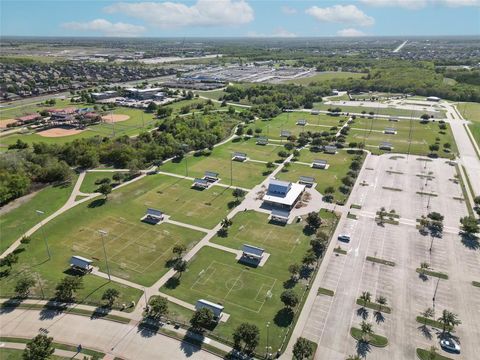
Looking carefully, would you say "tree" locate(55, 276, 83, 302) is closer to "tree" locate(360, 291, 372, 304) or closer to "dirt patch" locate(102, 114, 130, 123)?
"tree" locate(360, 291, 372, 304)

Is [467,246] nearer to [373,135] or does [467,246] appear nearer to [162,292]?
[162,292]

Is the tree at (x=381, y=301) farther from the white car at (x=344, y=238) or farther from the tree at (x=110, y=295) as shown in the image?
the tree at (x=110, y=295)

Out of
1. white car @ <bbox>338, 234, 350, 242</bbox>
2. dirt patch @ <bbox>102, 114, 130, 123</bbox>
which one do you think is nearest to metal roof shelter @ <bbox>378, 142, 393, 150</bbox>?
white car @ <bbox>338, 234, 350, 242</bbox>

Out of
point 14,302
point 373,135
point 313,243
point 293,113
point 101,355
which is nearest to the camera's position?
point 101,355

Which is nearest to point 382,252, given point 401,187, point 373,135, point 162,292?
point 401,187

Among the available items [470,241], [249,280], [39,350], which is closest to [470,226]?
[470,241]

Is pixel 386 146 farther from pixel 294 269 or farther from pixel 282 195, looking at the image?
pixel 294 269

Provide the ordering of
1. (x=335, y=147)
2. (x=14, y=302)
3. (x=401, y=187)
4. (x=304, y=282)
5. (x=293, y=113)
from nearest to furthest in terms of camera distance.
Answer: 1. (x=14, y=302)
2. (x=304, y=282)
3. (x=401, y=187)
4. (x=335, y=147)
5. (x=293, y=113)
